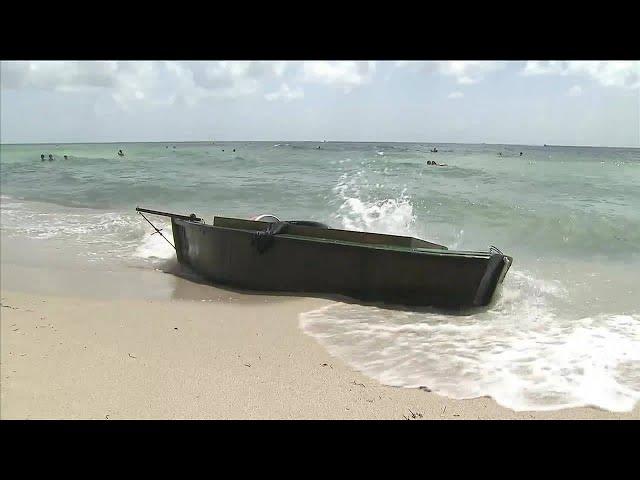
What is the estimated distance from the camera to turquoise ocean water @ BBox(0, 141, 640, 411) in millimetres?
4711

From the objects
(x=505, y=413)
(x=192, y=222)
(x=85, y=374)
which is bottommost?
(x=505, y=413)

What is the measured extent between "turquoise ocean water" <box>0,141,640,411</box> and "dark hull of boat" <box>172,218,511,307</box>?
11.2 inches

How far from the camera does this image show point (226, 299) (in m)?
7.04

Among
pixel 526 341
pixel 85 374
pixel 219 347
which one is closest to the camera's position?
pixel 85 374

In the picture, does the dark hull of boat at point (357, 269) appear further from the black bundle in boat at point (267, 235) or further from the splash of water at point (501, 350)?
the splash of water at point (501, 350)

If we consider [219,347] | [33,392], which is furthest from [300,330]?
[33,392]

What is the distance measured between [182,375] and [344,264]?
9.99ft

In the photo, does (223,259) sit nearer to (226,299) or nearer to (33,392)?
(226,299)

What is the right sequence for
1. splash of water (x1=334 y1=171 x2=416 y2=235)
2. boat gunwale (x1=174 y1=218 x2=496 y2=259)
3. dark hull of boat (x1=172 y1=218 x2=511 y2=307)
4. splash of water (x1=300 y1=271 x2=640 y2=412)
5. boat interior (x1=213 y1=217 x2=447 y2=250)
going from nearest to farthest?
1. splash of water (x1=300 y1=271 x2=640 y2=412)
2. boat gunwale (x1=174 y1=218 x2=496 y2=259)
3. dark hull of boat (x1=172 y1=218 x2=511 y2=307)
4. boat interior (x1=213 y1=217 x2=447 y2=250)
5. splash of water (x1=334 y1=171 x2=416 y2=235)

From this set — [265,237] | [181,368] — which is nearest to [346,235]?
[265,237]

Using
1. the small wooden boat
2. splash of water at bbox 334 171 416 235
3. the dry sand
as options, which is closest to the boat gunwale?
the small wooden boat

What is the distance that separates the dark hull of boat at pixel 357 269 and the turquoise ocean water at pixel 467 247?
0.94 ft

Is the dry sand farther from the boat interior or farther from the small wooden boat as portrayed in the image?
Answer: the boat interior

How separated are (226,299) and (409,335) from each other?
109 inches
